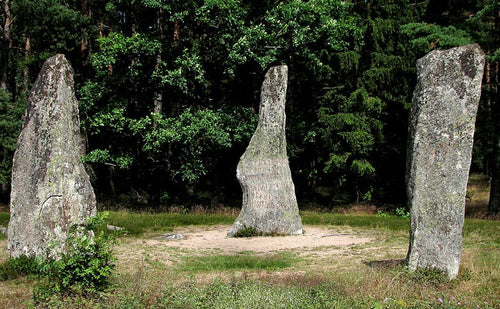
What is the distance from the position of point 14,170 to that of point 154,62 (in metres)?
13.7

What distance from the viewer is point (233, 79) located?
25.0 meters

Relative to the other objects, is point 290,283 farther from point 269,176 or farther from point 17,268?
point 269,176

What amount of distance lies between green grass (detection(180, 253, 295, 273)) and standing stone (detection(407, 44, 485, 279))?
2.97 metres

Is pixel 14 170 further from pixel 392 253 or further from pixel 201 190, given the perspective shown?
pixel 201 190

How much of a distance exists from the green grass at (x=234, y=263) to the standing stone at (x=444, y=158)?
2.97 metres

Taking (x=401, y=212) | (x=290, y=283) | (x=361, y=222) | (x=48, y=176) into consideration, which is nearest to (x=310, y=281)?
(x=290, y=283)

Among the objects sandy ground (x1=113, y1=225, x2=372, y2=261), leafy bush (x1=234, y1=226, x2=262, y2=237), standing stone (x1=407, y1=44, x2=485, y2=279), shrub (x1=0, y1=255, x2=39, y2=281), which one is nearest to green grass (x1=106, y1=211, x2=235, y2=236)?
sandy ground (x1=113, y1=225, x2=372, y2=261)

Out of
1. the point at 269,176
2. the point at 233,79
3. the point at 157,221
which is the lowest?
the point at 157,221

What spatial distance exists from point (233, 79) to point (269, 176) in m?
10.9

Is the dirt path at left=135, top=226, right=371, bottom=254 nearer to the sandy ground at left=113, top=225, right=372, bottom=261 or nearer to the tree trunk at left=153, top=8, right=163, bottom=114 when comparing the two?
the sandy ground at left=113, top=225, right=372, bottom=261

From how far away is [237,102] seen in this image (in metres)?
25.8

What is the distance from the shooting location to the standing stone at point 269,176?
1496 cm

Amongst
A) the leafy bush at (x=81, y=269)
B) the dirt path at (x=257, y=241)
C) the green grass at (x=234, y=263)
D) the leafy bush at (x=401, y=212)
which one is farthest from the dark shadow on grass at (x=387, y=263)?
the leafy bush at (x=401, y=212)

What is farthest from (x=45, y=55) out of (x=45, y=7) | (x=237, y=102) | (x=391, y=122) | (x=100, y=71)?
(x=391, y=122)
